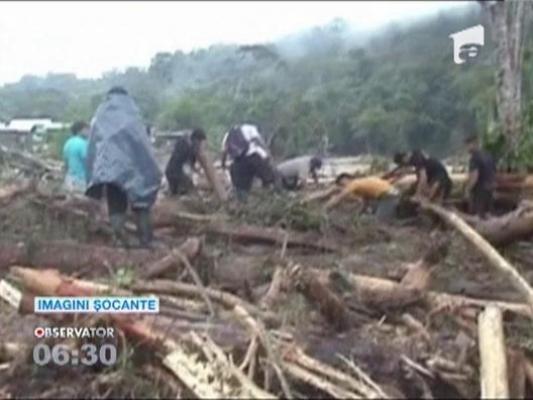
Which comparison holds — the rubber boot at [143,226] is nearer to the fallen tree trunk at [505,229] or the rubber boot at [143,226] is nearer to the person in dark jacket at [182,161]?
the person in dark jacket at [182,161]

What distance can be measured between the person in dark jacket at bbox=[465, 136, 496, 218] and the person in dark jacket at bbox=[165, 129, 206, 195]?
1781mm

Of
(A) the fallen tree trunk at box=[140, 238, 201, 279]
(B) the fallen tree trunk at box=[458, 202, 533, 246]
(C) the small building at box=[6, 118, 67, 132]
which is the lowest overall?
(B) the fallen tree trunk at box=[458, 202, 533, 246]

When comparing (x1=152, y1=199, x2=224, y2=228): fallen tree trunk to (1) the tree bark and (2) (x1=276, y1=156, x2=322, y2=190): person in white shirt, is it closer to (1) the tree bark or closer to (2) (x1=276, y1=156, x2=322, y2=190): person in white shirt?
(2) (x1=276, y1=156, x2=322, y2=190): person in white shirt

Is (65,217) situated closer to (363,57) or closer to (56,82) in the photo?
(56,82)

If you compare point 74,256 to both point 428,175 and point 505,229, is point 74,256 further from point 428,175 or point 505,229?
point 428,175

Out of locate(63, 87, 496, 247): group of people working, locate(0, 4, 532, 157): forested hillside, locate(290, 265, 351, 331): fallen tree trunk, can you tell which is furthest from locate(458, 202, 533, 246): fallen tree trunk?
locate(290, 265, 351, 331): fallen tree trunk

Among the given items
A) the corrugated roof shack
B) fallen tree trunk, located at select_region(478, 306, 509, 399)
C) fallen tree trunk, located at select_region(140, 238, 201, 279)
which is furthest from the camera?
the corrugated roof shack

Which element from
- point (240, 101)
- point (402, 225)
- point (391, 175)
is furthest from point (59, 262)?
point (391, 175)

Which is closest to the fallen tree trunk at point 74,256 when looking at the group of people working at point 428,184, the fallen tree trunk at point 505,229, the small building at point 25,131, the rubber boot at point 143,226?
the rubber boot at point 143,226

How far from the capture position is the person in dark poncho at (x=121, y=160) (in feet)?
17.0

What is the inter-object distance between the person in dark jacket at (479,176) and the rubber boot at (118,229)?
2505 mm

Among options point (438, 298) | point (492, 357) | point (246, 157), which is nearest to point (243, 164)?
point (246, 157)

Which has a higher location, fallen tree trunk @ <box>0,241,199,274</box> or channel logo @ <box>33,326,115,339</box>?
channel logo @ <box>33,326,115,339</box>

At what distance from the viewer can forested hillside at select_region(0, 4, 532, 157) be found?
4.29 metres
